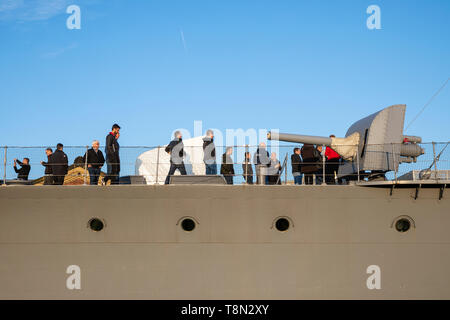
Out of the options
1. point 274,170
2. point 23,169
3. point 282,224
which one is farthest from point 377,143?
point 23,169

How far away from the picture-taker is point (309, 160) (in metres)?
11.9

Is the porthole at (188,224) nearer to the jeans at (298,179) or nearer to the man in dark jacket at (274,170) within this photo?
the man in dark jacket at (274,170)

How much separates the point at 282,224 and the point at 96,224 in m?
4.48

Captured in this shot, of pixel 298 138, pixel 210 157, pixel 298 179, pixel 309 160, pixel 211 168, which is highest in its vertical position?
pixel 298 138

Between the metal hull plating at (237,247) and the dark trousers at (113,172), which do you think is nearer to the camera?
the metal hull plating at (237,247)

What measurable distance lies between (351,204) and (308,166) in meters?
1.59

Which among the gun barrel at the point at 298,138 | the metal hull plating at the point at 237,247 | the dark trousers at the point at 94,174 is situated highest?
the gun barrel at the point at 298,138

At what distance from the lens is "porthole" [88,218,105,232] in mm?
10805

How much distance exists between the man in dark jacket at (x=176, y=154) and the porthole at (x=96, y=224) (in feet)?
6.21

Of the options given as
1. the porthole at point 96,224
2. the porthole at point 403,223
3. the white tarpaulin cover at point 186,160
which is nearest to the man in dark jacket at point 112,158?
the white tarpaulin cover at point 186,160

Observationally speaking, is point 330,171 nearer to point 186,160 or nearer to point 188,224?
point 186,160

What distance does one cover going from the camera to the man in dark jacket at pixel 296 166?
11648 mm

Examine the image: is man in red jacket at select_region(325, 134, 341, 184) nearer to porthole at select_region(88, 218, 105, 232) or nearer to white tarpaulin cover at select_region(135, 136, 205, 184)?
white tarpaulin cover at select_region(135, 136, 205, 184)
